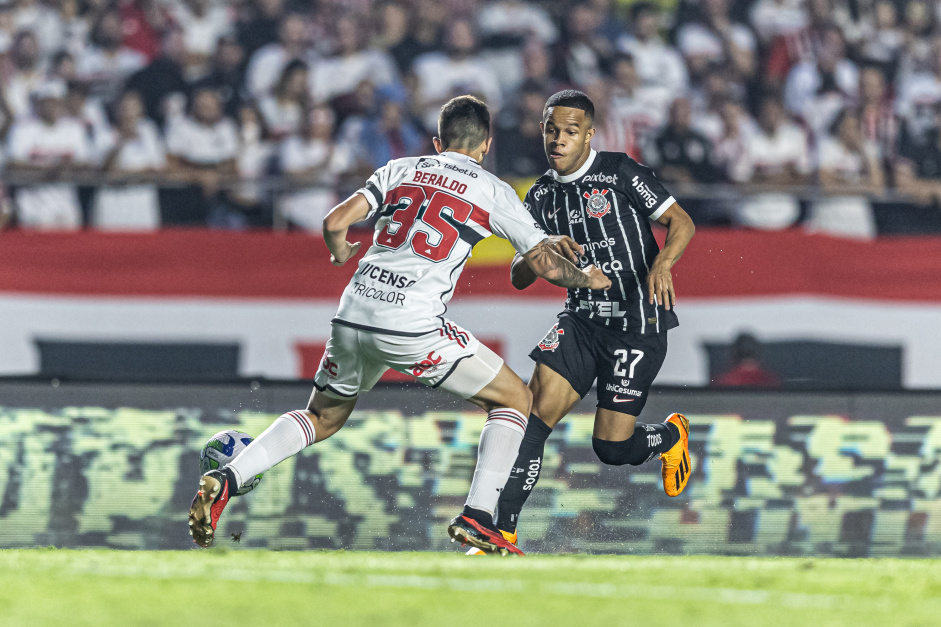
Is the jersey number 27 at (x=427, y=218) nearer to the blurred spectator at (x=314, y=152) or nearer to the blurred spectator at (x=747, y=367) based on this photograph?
the blurred spectator at (x=747, y=367)

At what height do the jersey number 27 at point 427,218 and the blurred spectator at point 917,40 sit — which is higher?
A: the blurred spectator at point 917,40

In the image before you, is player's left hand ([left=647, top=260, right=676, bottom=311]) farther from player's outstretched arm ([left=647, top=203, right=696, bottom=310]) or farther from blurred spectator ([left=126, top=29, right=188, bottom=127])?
blurred spectator ([left=126, top=29, right=188, bottom=127])

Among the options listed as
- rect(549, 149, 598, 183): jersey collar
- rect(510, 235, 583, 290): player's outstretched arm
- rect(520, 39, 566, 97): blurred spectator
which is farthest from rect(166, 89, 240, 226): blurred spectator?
rect(549, 149, 598, 183): jersey collar

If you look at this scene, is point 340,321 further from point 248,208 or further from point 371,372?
point 248,208

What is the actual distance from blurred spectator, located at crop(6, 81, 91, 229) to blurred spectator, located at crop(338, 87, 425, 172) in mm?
2314

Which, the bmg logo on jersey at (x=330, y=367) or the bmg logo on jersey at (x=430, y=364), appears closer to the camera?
the bmg logo on jersey at (x=430, y=364)

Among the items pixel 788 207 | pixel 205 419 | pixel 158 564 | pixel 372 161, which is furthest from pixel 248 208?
pixel 158 564

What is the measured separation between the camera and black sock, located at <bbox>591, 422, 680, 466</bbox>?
20.4 feet

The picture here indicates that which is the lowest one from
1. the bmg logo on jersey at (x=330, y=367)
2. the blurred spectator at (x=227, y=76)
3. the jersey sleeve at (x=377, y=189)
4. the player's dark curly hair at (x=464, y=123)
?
the bmg logo on jersey at (x=330, y=367)

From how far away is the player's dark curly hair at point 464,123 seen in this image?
5543 millimetres

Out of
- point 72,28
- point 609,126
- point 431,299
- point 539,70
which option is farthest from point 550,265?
point 72,28

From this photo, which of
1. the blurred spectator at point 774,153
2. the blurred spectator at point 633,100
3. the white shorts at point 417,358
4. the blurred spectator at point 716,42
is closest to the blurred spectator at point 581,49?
the blurred spectator at point 633,100

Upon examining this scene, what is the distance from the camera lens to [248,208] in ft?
32.1

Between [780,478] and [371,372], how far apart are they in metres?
2.64
